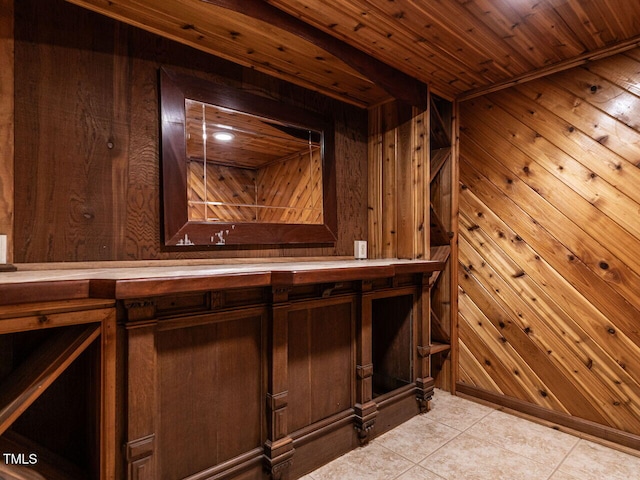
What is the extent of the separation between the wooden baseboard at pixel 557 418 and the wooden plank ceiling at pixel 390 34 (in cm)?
226

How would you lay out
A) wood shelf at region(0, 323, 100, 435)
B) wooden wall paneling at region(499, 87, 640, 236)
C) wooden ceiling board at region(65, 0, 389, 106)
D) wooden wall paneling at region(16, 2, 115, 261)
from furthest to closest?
wooden wall paneling at region(499, 87, 640, 236) → wooden ceiling board at region(65, 0, 389, 106) → wooden wall paneling at region(16, 2, 115, 261) → wood shelf at region(0, 323, 100, 435)

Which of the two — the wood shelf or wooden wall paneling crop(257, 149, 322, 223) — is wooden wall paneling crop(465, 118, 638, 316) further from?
the wood shelf

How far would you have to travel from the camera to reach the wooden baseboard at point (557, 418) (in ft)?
6.75

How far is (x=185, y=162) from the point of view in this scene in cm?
183

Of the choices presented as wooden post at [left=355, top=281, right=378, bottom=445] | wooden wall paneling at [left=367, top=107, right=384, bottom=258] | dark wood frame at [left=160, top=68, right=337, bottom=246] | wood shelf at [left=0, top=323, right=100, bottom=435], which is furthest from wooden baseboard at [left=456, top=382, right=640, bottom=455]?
wood shelf at [left=0, top=323, right=100, bottom=435]

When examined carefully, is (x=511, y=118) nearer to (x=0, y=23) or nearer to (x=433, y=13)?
(x=433, y=13)

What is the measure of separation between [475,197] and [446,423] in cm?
165

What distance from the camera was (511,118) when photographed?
255cm

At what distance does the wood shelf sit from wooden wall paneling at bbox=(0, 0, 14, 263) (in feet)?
1.50

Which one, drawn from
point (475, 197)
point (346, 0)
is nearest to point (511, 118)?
point (475, 197)

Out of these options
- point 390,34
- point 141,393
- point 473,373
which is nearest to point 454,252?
point 473,373

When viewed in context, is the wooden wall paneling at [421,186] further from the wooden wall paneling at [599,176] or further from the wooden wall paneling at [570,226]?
the wooden wall paneling at [599,176]

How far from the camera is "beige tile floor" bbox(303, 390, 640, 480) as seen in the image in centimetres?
182

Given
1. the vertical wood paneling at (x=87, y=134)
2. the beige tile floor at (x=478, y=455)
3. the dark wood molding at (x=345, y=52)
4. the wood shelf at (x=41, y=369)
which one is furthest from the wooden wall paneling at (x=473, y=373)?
the wood shelf at (x=41, y=369)
